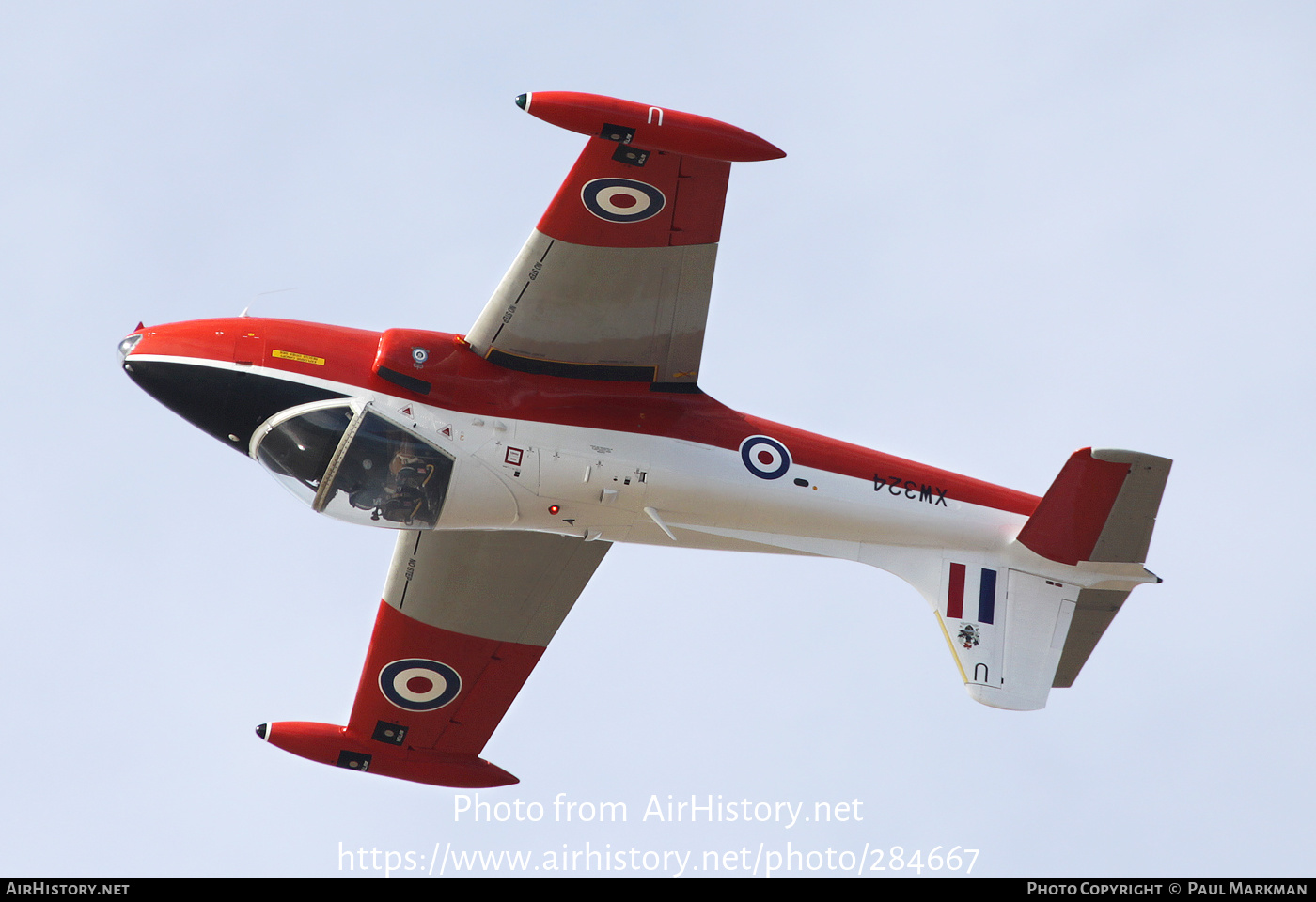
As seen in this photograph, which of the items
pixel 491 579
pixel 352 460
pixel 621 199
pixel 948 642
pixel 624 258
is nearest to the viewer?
pixel 352 460

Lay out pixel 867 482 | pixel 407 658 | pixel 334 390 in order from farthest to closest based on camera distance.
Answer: pixel 407 658 → pixel 867 482 → pixel 334 390

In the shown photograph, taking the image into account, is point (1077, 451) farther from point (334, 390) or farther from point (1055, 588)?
point (334, 390)

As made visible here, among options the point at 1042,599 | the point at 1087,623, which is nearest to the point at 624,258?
the point at 1042,599

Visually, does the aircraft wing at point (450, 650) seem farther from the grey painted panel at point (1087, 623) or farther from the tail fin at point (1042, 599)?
the grey painted panel at point (1087, 623)

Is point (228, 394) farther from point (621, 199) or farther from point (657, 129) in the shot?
point (657, 129)

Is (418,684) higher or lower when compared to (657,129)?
lower

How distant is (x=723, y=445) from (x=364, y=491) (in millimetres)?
4653

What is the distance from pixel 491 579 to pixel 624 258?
5419mm

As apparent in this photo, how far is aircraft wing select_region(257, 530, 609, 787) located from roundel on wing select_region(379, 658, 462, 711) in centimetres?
1

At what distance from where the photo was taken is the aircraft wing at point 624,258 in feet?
59.6

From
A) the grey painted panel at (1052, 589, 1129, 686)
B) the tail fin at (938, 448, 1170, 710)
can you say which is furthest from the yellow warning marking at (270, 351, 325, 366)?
the grey painted panel at (1052, 589, 1129, 686)

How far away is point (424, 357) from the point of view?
19.2 metres

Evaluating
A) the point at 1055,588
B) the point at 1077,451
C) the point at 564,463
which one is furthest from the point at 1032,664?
the point at 564,463

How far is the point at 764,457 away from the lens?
20.0 m
